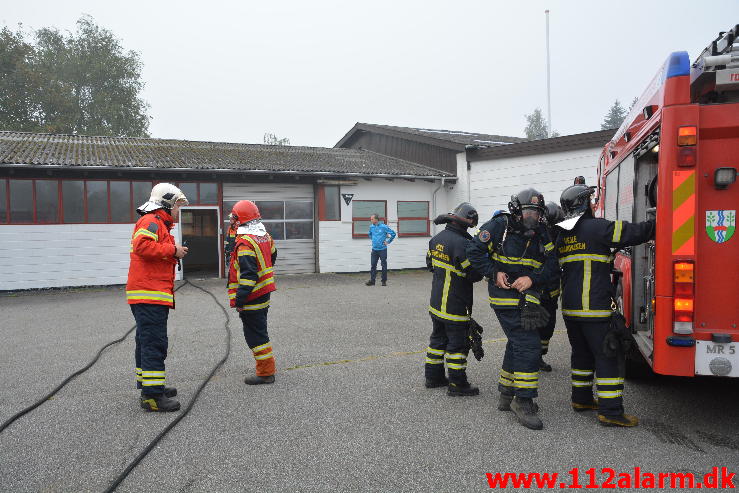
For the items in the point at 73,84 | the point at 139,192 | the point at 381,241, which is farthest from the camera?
the point at 73,84

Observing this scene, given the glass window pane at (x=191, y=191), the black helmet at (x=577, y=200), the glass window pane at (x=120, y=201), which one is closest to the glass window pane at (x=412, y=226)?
the glass window pane at (x=191, y=191)

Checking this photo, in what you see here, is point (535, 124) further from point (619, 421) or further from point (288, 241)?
point (619, 421)

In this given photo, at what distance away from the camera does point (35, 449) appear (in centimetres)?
362

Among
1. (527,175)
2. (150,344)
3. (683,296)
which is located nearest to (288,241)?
(527,175)

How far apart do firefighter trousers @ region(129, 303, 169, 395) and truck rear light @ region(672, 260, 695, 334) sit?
13.0 ft

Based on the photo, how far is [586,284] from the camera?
4027mm

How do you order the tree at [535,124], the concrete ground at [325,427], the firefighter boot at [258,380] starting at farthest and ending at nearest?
the tree at [535,124] < the firefighter boot at [258,380] < the concrete ground at [325,427]

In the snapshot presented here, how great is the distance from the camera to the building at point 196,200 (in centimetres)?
1314

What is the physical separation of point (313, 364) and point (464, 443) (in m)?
2.59

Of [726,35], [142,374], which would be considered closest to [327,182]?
[142,374]

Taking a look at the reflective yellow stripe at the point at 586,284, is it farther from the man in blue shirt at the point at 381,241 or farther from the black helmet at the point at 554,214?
the man in blue shirt at the point at 381,241

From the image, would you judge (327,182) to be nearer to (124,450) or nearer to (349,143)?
(349,143)

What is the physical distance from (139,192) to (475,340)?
12238mm

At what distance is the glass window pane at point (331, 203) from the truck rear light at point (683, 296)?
44.5 ft
